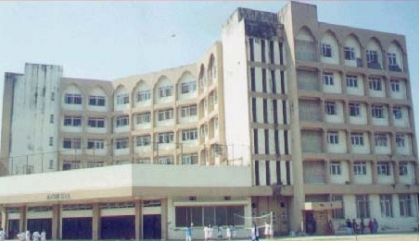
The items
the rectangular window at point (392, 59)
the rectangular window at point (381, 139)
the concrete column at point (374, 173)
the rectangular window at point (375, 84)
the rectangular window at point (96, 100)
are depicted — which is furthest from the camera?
the rectangular window at point (96, 100)

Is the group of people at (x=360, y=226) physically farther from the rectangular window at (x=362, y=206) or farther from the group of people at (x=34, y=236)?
the group of people at (x=34, y=236)

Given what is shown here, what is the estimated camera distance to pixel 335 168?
46125 millimetres

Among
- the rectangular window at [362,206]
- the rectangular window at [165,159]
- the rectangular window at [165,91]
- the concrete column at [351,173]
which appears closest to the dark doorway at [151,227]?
the rectangular window at [165,159]

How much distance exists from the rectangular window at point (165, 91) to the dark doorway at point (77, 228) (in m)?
20.7

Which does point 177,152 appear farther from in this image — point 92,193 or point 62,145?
point 92,193

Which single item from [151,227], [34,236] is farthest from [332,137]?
[34,236]

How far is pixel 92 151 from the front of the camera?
199ft

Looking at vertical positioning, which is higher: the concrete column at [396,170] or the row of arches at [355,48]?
the row of arches at [355,48]

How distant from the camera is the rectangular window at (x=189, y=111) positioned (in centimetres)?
5770

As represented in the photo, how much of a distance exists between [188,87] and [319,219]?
22.8 meters

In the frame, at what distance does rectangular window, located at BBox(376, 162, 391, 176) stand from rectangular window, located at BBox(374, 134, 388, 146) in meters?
1.97

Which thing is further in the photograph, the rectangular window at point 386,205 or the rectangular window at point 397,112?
the rectangular window at point 397,112

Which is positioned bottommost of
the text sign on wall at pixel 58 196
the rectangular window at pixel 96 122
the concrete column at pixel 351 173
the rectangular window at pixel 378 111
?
the text sign on wall at pixel 58 196

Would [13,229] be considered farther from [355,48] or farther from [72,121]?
[355,48]
